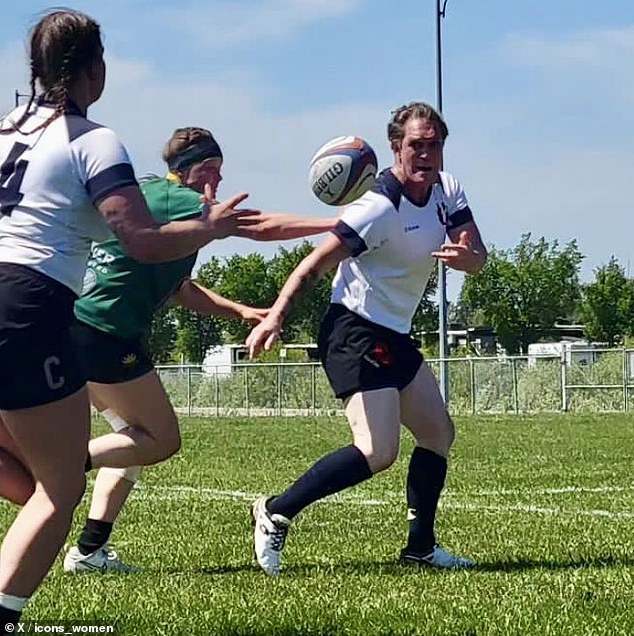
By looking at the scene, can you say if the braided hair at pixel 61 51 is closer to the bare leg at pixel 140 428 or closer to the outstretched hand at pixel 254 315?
the outstretched hand at pixel 254 315

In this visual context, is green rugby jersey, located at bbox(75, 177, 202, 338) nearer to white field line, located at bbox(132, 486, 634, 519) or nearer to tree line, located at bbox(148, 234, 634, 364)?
white field line, located at bbox(132, 486, 634, 519)

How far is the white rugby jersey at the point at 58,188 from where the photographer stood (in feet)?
14.1

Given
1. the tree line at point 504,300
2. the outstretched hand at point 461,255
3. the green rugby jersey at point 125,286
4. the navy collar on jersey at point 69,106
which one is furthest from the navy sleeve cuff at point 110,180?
the tree line at point 504,300

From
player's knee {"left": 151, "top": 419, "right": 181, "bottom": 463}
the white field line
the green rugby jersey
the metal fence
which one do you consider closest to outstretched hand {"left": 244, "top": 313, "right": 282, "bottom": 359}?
the green rugby jersey

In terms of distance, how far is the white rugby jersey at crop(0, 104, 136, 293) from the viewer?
4305 mm

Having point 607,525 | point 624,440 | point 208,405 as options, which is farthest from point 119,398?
point 208,405

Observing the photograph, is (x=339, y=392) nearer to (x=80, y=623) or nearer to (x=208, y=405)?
(x=80, y=623)

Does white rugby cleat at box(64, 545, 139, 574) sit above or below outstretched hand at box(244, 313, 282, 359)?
below

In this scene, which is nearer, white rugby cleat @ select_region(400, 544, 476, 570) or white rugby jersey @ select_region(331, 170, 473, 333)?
white rugby jersey @ select_region(331, 170, 473, 333)

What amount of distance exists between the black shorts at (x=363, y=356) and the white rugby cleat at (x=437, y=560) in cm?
87

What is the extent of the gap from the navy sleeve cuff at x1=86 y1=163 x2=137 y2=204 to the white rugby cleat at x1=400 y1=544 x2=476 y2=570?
3.35 m

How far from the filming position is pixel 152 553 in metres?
7.81

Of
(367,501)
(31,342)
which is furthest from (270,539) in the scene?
(367,501)

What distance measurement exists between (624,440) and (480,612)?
15163 mm
